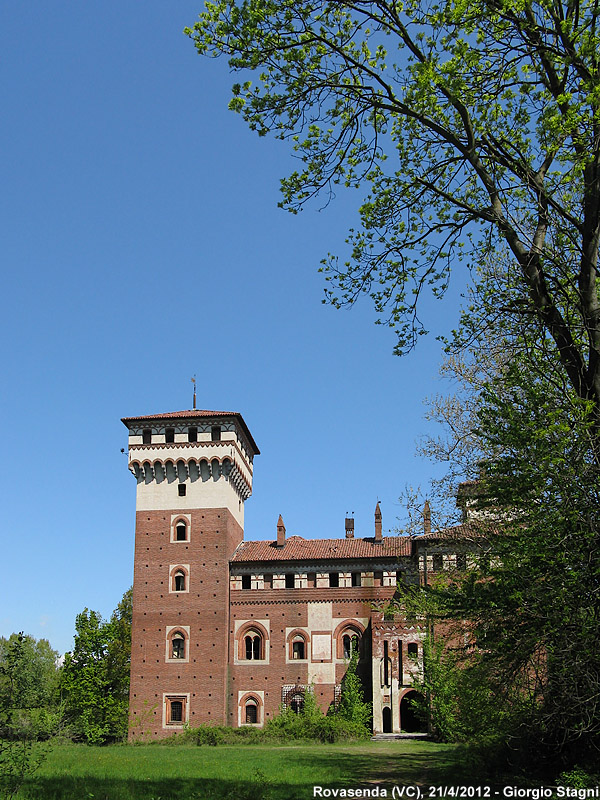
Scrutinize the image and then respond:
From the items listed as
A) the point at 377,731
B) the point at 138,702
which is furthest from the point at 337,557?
the point at 138,702

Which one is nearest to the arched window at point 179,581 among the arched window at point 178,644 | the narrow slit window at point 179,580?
the narrow slit window at point 179,580

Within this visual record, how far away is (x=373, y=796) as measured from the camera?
1368cm

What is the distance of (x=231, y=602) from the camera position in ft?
137

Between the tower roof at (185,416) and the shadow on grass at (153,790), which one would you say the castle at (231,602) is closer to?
the tower roof at (185,416)

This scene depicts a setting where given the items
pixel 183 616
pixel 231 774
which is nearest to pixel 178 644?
pixel 183 616

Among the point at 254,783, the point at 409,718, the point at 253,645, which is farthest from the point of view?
the point at 253,645

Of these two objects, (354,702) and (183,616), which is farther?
(183,616)

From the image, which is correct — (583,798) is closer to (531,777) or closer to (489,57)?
(531,777)

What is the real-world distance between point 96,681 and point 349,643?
14184 mm

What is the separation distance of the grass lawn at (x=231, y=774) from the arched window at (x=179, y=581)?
50.1 feet

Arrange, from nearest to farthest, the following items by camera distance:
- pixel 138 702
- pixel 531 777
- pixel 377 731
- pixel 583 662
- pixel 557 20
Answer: pixel 583 662
pixel 557 20
pixel 531 777
pixel 377 731
pixel 138 702

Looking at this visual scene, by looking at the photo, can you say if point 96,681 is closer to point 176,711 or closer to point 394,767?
point 176,711

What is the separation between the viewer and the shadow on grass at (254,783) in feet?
45.6

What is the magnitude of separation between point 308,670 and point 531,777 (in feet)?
91.1
